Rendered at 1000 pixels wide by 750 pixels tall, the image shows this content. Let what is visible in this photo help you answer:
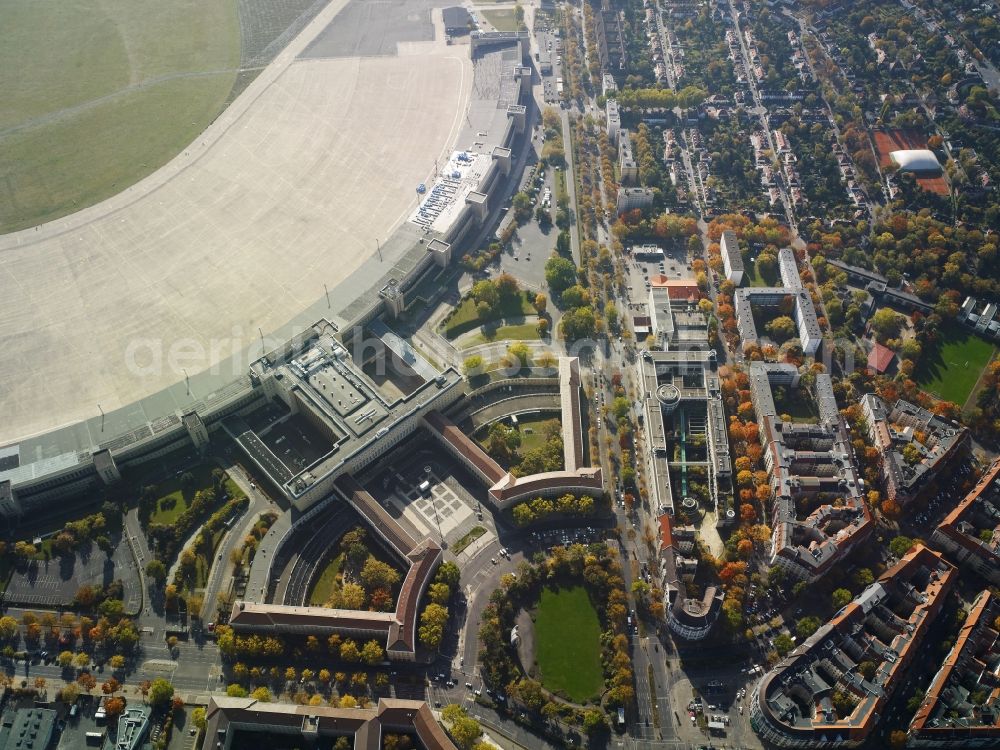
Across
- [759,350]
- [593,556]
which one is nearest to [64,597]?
[593,556]

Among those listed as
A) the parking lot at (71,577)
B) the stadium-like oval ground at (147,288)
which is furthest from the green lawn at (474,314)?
the parking lot at (71,577)

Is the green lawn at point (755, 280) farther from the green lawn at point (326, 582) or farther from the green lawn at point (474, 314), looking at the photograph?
the green lawn at point (326, 582)

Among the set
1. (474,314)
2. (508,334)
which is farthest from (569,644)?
(474,314)

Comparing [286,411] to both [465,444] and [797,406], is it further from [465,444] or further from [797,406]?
[797,406]

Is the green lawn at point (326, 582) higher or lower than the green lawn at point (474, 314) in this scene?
lower

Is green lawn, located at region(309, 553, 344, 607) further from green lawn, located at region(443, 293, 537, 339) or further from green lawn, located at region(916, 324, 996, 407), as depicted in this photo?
green lawn, located at region(916, 324, 996, 407)
